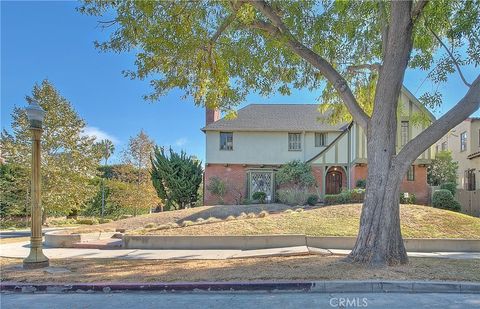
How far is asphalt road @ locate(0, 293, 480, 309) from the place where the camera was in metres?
6.55

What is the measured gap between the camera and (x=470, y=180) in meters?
30.9

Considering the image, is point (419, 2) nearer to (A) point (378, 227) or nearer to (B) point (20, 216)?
(A) point (378, 227)

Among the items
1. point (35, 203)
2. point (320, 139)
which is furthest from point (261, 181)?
point (35, 203)

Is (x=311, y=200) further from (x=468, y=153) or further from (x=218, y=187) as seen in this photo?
(x=468, y=153)

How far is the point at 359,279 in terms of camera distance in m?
7.82

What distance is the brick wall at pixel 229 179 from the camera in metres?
27.9

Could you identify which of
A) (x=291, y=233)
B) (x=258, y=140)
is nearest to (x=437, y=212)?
(x=291, y=233)

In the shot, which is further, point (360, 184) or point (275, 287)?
point (360, 184)

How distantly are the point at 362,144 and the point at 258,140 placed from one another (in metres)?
7.24

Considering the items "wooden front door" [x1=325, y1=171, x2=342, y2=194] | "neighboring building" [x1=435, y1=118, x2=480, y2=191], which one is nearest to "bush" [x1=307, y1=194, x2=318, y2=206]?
"wooden front door" [x1=325, y1=171, x2=342, y2=194]

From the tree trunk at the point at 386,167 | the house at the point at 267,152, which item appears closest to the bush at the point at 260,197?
the house at the point at 267,152

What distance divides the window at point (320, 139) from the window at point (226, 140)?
598 cm

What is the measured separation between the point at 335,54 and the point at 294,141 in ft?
55.6

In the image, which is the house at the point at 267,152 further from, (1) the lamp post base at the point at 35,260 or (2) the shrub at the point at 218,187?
(1) the lamp post base at the point at 35,260
